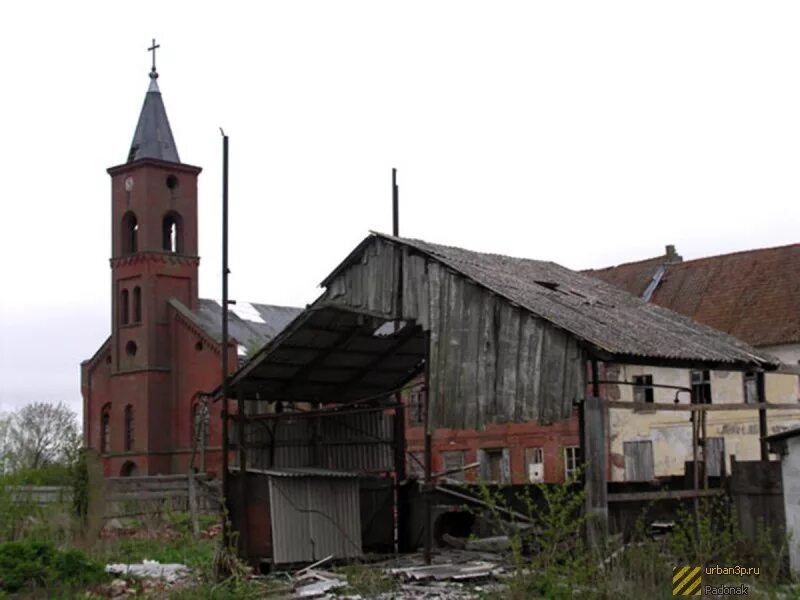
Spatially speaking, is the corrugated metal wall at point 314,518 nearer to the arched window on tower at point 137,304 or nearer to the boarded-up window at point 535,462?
the boarded-up window at point 535,462

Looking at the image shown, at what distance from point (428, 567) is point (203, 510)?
15470mm

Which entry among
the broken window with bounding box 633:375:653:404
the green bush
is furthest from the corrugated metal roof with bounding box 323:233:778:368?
the broken window with bounding box 633:375:653:404

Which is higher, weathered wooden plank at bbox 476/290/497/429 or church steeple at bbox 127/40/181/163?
church steeple at bbox 127/40/181/163

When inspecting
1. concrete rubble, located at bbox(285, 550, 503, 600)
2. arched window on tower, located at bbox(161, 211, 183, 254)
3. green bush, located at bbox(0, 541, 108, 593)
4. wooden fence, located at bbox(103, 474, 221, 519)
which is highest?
arched window on tower, located at bbox(161, 211, 183, 254)

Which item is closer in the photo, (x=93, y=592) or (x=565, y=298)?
(x=93, y=592)

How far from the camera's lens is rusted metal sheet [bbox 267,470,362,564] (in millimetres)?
19594

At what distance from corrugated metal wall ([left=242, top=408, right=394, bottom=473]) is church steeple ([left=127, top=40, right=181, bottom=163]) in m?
35.6

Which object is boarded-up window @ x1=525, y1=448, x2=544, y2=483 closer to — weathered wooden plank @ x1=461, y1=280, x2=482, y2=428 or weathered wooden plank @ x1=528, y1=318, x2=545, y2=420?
weathered wooden plank @ x1=461, y1=280, x2=482, y2=428

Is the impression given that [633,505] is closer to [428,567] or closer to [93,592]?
[428,567]

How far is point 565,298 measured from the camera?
63.4 ft

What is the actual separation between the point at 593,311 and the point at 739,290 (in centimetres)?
2032

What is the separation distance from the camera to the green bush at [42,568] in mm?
16797

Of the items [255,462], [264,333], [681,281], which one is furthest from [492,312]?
[264,333]

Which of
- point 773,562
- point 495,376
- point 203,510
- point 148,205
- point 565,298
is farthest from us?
point 148,205
